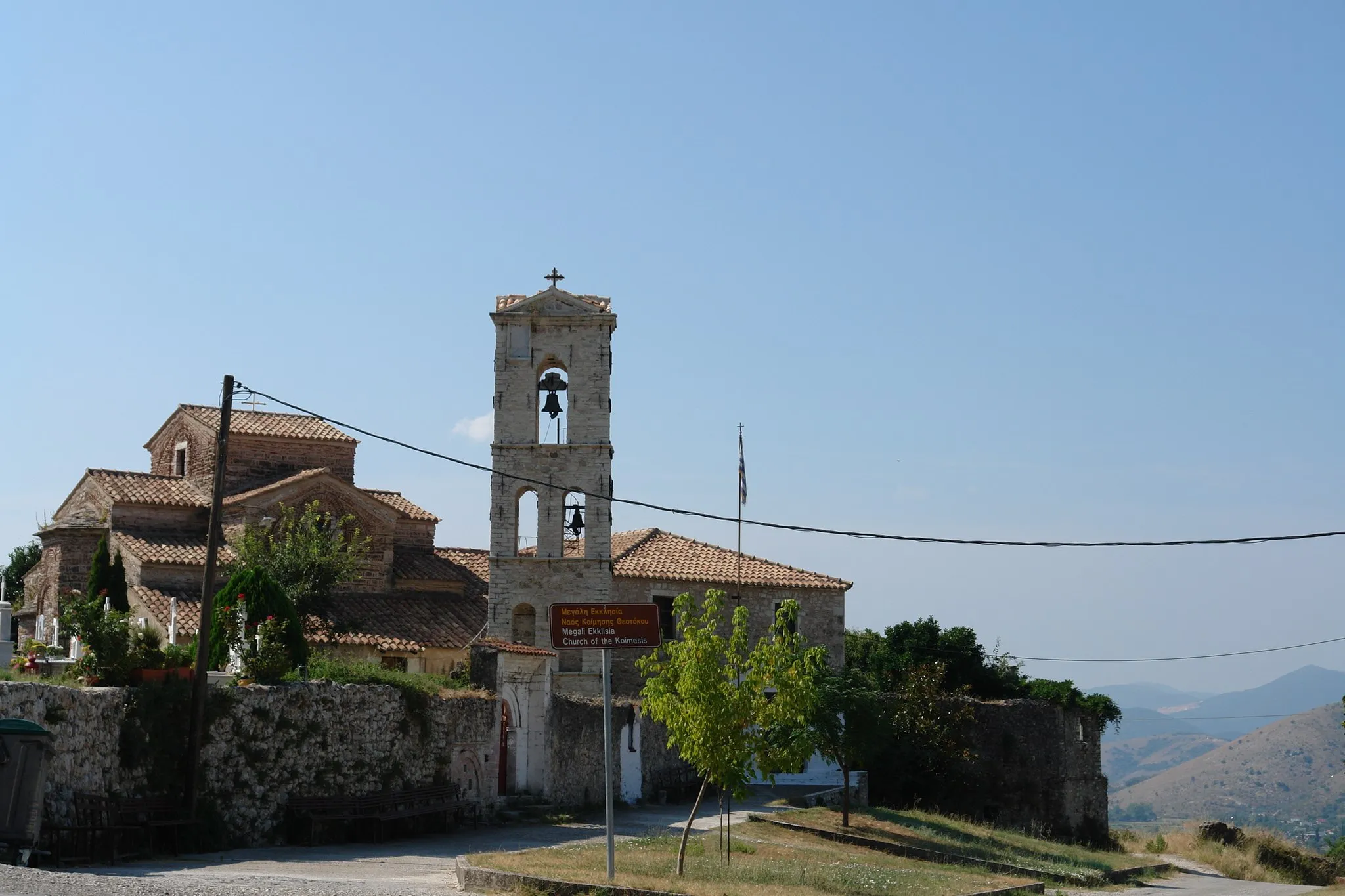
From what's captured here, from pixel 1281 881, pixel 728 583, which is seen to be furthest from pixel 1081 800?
pixel 728 583

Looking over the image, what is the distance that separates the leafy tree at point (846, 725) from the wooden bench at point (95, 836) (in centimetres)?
1566

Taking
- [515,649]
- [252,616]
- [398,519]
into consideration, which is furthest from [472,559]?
[252,616]

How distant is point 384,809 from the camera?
22.6 m

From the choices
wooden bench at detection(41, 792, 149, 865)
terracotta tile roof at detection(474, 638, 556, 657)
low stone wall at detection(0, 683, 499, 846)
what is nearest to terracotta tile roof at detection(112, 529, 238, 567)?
terracotta tile roof at detection(474, 638, 556, 657)

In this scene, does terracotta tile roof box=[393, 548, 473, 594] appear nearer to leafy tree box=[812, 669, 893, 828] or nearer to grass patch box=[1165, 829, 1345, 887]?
leafy tree box=[812, 669, 893, 828]

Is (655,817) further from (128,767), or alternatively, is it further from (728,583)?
(728,583)

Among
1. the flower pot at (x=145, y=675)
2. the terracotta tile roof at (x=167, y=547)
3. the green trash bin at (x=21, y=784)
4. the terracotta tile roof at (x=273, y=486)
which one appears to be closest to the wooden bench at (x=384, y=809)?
the flower pot at (x=145, y=675)

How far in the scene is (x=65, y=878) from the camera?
43.1 ft

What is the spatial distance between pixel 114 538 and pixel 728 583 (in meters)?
17.6

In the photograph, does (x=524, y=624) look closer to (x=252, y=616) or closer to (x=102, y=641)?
(x=252, y=616)

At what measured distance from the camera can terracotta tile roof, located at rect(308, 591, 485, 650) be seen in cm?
3572

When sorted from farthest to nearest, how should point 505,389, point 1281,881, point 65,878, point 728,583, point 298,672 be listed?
point 728,583, point 505,389, point 1281,881, point 298,672, point 65,878

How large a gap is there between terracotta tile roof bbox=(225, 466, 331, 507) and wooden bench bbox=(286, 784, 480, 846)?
1607cm

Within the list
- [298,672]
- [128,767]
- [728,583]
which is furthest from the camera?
[728,583]
